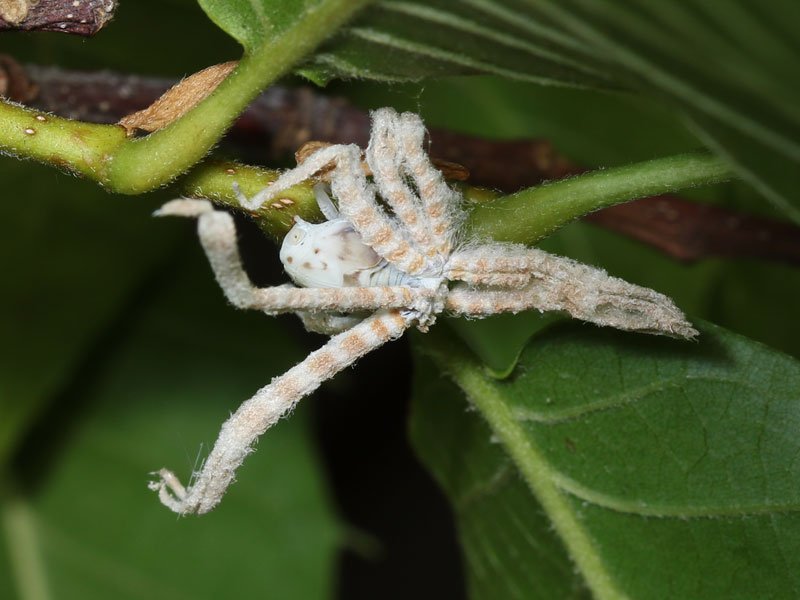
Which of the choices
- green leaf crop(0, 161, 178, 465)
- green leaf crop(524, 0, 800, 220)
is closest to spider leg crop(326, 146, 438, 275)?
green leaf crop(524, 0, 800, 220)

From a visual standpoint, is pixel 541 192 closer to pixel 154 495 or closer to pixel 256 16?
pixel 256 16

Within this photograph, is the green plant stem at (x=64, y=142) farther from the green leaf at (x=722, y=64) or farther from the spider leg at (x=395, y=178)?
the green leaf at (x=722, y=64)

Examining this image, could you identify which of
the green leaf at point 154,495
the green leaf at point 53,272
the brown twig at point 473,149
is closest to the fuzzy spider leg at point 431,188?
the brown twig at point 473,149

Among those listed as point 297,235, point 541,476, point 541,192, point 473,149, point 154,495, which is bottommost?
point 154,495

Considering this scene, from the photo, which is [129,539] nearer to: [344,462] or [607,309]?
[344,462]

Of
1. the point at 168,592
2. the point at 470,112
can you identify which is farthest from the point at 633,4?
the point at 168,592

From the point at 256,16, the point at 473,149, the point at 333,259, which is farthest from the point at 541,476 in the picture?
the point at 256,16
